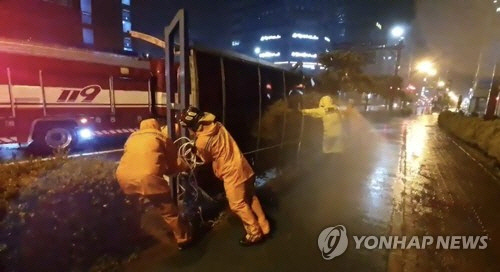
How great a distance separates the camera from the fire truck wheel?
8.23 meters

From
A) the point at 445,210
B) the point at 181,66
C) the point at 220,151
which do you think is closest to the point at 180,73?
the point at 181,66

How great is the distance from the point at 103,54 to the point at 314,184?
742 cm

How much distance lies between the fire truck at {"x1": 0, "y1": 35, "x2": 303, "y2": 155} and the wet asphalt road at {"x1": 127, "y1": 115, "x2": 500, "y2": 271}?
5.34 feet

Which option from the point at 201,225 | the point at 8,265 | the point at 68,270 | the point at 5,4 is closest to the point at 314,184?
the point at 201,225

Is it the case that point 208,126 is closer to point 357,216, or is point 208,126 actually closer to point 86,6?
point 357,216

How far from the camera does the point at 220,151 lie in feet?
11.8

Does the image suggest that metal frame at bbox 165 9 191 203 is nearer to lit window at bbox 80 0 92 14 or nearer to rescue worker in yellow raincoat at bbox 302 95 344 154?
rescue worker in yellow raincoat at bbox 302 95 344 154

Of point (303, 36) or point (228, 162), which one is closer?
point (228, 162)

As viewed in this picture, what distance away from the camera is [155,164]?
10.2 feet

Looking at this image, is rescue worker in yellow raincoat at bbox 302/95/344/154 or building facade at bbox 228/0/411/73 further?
building facade at bbox 228/0/411/73

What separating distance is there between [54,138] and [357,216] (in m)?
8.16

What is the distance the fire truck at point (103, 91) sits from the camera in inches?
176

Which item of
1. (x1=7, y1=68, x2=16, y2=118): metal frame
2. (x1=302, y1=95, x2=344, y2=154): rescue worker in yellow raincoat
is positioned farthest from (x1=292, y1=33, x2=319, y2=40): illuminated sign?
(x1=7, y1=68, x2=16, y2=118): metal frame

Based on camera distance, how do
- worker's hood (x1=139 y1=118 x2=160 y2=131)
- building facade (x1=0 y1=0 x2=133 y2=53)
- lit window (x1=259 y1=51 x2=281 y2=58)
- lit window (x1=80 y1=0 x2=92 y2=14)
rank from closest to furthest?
1. worker's hood (x1=139 y1=118 x2=160 y2=131)
2. building facade (x1=0 y1=0 x2=133 y2=53)
3. lit window (x1=80 y1=0 x2=92 y2=14)
4. lit window (x1=259 y1=51 x2=281 y2=58)
